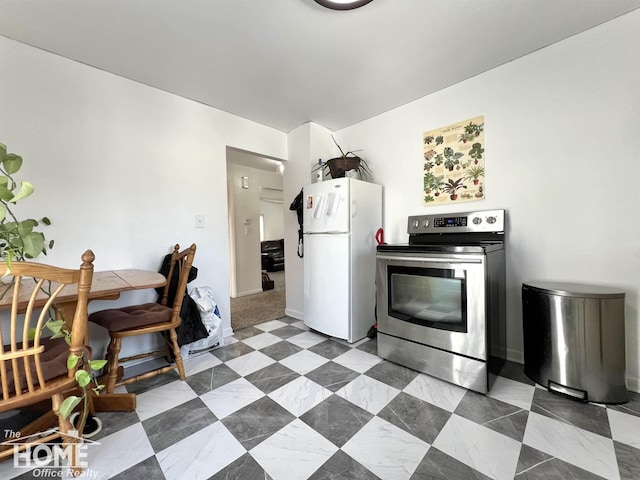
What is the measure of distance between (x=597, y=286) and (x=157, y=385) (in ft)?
9.53

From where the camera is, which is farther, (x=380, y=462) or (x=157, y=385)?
(x=157, y=385)

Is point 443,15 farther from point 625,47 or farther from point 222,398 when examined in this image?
point 222,398

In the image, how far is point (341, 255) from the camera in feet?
7.75

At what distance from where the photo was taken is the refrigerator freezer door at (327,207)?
2334 mm

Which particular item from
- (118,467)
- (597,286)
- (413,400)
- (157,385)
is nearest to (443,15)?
(597,286)

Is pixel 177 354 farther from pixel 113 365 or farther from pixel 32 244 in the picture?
pixel 32 244

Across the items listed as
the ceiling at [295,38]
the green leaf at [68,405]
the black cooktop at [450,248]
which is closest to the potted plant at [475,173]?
the black cooktop at [450,248]

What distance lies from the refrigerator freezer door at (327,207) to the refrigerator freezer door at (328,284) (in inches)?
3.3

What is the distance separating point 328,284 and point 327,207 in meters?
0.73

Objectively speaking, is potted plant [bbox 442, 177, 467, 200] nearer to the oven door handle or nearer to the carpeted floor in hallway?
the oven door handle

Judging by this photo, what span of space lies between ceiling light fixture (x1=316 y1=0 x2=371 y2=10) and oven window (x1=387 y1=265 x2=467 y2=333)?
5.28ft

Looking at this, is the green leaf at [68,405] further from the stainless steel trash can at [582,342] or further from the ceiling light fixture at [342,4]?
the stainless steel trash can at [582,342]

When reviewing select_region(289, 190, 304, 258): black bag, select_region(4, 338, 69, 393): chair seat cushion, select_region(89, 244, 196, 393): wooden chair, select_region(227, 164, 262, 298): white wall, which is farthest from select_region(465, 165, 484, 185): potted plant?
select_region(227, 164, 262, 298): white wall

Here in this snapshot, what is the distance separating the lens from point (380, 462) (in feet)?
3.74
